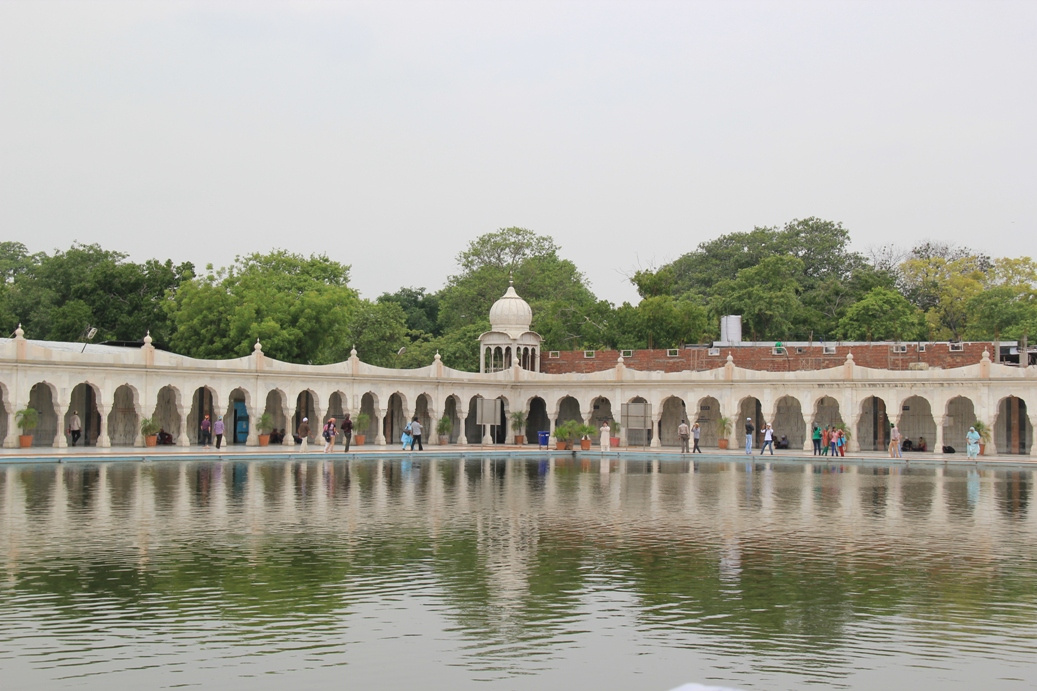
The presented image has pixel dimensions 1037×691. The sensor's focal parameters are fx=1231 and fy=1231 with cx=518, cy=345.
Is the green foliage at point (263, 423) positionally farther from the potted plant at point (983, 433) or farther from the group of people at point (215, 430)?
the potted plant at point (983, 433)

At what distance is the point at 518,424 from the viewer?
2103 inches

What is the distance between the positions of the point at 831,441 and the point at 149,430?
2388cm

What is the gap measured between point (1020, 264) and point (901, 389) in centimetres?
3375

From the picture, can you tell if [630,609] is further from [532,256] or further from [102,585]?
[532,256]

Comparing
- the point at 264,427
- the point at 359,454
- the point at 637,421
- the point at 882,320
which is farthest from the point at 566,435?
the point at 882,320

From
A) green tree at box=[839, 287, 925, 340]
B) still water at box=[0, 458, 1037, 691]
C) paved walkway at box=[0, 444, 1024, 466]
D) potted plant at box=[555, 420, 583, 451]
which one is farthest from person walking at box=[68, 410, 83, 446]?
green tree at box=[839, 287, 925, 340]

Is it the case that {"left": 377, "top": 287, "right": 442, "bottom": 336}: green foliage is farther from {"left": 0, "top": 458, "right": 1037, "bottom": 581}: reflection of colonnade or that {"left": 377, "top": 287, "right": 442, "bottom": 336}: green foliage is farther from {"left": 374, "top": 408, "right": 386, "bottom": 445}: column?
{"left": 0, "top": 458, "right": 1037, "bottom": 581}: reflection of colonnade

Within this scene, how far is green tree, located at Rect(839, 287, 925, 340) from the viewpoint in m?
64.1

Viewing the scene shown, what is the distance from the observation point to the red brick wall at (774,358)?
48.9 meters

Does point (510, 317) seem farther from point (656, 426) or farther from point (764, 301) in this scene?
point (764, 301)

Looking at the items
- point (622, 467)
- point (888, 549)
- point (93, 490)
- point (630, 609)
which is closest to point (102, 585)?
point (630, 609)

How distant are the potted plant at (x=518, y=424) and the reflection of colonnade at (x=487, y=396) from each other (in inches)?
11.1

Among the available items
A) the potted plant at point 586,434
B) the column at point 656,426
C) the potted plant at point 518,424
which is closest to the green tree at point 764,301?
the column at point 656,426

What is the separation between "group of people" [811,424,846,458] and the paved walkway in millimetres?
570
